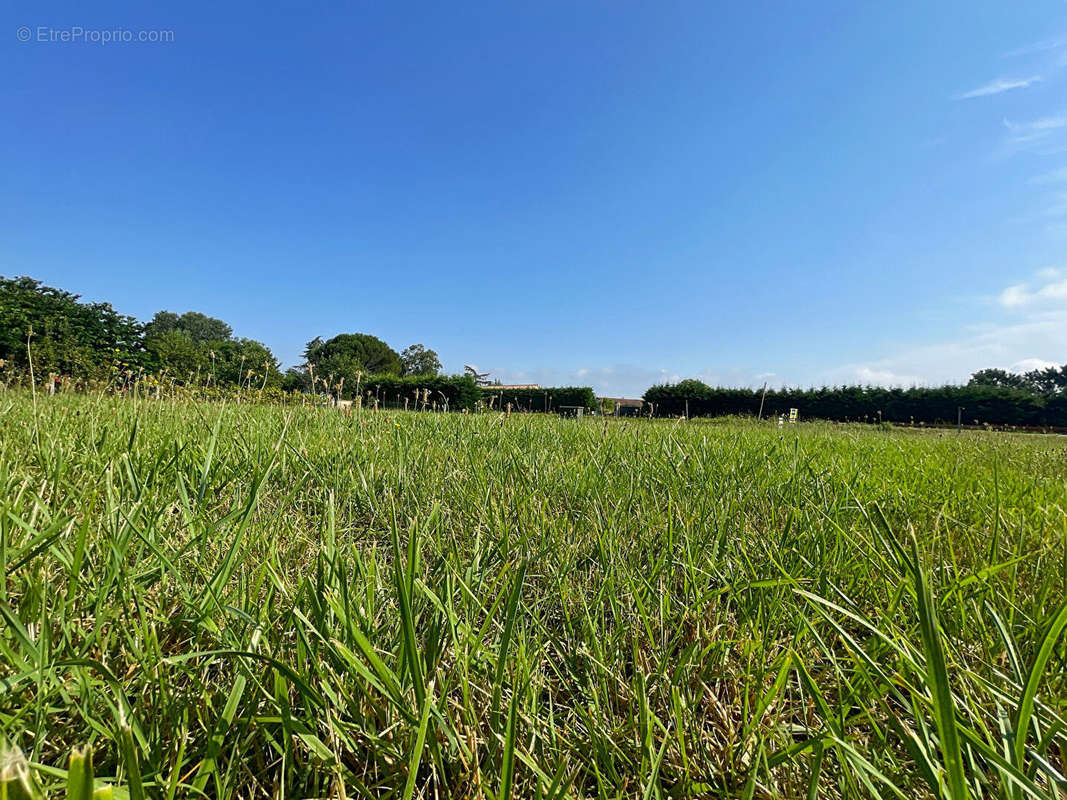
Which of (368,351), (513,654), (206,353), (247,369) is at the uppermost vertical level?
(368,351)

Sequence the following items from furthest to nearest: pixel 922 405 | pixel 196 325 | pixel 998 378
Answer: pixel 196 325 → pixel 998 378 → pixel 922 405

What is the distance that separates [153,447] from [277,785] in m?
1.69

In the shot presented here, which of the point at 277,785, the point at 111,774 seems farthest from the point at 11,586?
the point at 277,785

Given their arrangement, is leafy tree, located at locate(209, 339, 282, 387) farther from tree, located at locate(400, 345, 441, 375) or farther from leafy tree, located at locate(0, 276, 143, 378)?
tree, located at locate(400, 345, 441, 375)

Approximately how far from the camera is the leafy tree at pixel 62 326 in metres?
14.9

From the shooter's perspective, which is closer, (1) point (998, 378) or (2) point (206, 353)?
(2) point (206, 353)

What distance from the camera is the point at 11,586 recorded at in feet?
2.69

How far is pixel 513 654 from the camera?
83 cm

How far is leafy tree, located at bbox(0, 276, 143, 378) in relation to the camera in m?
14.9

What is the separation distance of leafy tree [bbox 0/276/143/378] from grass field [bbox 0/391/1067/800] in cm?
1730

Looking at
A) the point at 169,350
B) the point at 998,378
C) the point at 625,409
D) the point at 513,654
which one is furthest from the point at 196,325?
the point at 998,378

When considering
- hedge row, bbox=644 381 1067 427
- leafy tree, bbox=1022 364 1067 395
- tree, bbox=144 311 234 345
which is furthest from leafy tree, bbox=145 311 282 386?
leafy tree, bbox=1022 364 1067 395

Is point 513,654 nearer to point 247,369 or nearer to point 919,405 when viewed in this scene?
point 247,369

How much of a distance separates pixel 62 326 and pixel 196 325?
64.3m
